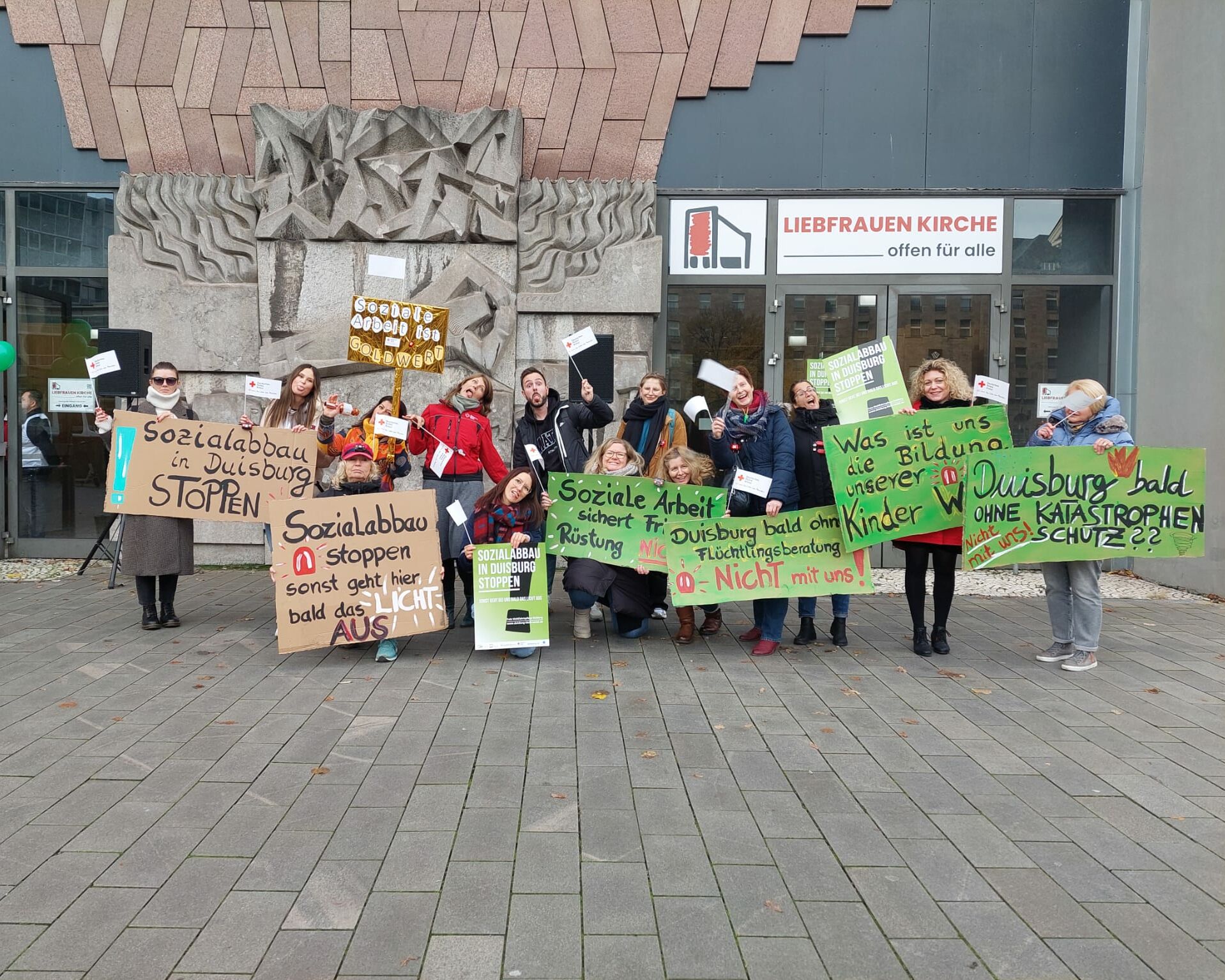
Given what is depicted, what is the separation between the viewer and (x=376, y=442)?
7582 millimetres

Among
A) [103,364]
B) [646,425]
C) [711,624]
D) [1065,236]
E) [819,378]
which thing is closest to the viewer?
[711,624]

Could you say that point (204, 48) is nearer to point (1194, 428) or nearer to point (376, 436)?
point (376, 436)

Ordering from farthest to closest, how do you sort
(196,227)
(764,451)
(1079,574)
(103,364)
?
(196,227)
(103,364)
(764,451)
(1079,574)

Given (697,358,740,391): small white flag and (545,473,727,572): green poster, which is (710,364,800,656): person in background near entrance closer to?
(697,358,740,391): small white flag

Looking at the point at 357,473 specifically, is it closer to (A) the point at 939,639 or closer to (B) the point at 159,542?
(B) the point at 159,542

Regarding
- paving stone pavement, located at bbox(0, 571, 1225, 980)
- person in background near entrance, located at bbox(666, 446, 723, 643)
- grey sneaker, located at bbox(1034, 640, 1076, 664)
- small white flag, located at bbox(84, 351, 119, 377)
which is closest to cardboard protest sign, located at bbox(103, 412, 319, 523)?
small white flag, located at bbox(84, 351, 119, 377)

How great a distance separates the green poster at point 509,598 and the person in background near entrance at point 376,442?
3.87 feet

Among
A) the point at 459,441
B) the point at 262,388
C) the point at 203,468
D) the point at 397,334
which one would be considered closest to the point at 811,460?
the point at 459,441

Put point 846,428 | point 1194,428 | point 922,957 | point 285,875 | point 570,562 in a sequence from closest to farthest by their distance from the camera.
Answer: point 922,957 → point 285,875 → point 846,428 → point 570,562 → point 1194,428

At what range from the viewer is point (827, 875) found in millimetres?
3543

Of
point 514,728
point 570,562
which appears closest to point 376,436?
point 570,562

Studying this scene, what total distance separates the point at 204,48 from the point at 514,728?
29.5ft

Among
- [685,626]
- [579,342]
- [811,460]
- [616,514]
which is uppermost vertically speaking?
[579,342]

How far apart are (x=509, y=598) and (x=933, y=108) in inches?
301
